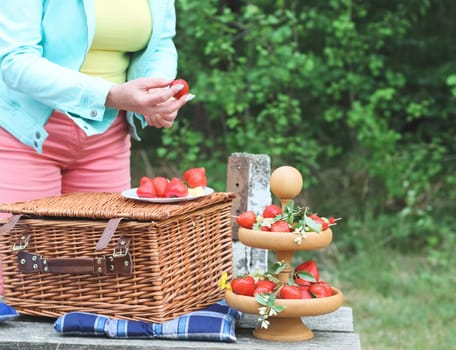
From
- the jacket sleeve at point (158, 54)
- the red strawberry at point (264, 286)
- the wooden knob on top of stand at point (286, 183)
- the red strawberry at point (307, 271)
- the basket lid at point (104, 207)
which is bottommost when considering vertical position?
the red strawberry at point (264, 286)

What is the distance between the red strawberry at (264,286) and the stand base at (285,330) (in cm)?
9

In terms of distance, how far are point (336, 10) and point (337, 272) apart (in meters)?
1.66

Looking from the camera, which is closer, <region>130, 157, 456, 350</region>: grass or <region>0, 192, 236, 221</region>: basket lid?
<region>0, 192, 236, 221</region>: basket lid

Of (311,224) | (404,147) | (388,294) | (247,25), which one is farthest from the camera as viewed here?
(404,147)

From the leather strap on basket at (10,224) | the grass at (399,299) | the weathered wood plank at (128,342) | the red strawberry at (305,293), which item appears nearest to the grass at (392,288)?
the grass at (399,299)

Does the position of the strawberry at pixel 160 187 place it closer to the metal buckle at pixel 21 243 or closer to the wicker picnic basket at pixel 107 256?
the wicker picnic basket at pixel 107 256

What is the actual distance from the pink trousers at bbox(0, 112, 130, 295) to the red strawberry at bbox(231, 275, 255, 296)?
66 cm

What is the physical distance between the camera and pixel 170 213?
→ 7.02 ft

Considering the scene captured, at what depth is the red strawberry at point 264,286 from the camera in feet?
6.95

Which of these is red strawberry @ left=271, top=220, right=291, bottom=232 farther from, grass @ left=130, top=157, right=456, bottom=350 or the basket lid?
grass @ left=130, top=157, right=456, bottom=350

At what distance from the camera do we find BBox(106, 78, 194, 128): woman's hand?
7.43 ft

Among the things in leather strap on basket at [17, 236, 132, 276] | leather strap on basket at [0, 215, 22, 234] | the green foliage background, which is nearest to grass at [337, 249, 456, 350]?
the green foliage background

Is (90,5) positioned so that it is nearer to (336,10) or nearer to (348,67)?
(336,10)

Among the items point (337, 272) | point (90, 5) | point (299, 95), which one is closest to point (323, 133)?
point (299, 95)
